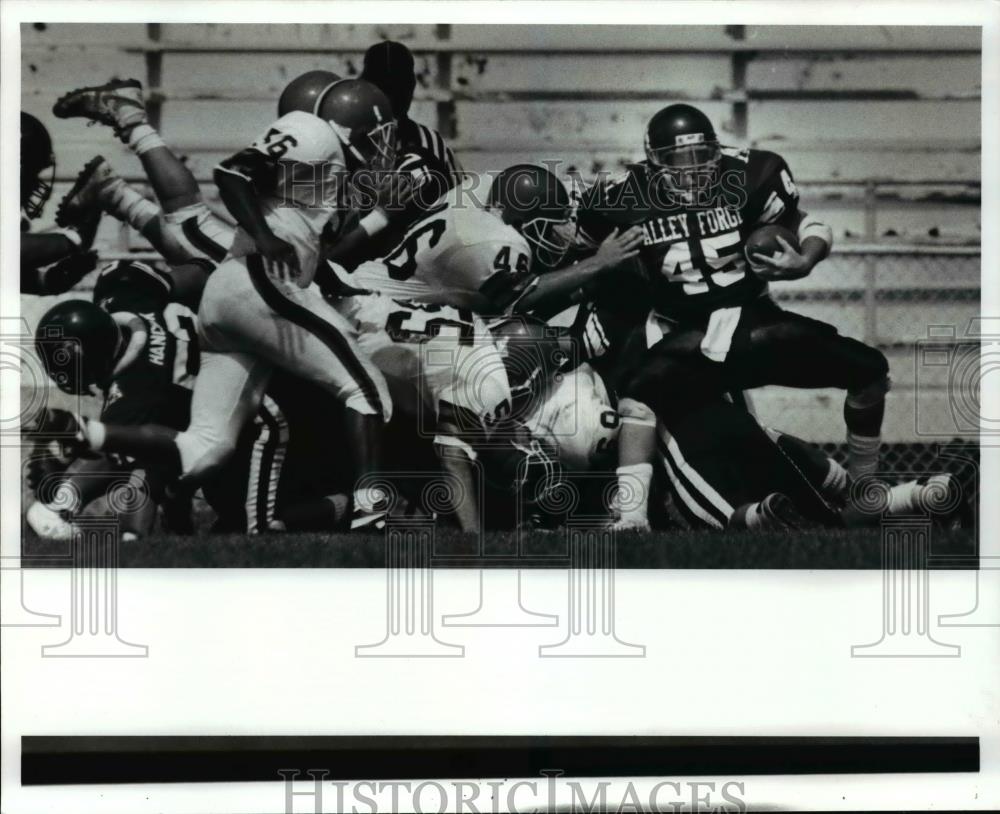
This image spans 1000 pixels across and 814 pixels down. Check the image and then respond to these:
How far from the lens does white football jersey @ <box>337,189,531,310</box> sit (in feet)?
11.2

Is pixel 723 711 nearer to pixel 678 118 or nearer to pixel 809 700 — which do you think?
pixel 809 700

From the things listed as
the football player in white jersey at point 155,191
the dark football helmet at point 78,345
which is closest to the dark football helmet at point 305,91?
the football player in white jersey at point 155,191

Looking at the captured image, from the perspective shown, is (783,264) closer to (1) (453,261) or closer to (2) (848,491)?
(2) (848,491)

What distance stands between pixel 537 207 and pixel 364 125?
21.4 inches

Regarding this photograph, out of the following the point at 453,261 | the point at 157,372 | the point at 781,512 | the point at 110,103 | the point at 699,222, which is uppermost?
the point at 110,103

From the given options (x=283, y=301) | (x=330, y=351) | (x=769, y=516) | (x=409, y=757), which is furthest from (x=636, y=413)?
(x=409, y=757)

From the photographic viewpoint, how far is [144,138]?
342cm

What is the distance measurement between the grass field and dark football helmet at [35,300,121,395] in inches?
18.6

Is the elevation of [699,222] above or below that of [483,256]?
above

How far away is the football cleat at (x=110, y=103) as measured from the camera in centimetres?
342

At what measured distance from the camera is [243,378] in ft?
11.4

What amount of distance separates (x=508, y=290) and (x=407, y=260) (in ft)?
0.98

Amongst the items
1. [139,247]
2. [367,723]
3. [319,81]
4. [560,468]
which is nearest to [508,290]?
[560,468]

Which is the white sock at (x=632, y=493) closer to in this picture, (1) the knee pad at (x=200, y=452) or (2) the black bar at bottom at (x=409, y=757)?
(2) the black bar at bottom at (x=409, y=757)
